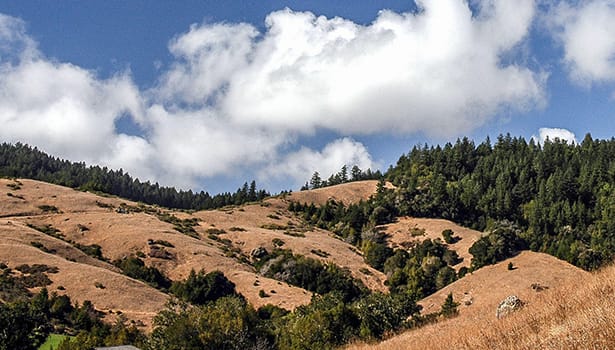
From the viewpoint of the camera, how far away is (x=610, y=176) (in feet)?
398

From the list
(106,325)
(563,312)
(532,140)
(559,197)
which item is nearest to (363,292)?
(106,325)

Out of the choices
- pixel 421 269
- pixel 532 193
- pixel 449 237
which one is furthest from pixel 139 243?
pixel 532 193

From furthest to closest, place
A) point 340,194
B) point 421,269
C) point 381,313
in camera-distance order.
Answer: point 340,194 < point 421,269 < point 381,313

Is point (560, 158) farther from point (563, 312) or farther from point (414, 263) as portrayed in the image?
point (563, 312)

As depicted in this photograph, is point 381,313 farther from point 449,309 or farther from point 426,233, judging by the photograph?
point 426,233

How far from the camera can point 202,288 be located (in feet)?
238

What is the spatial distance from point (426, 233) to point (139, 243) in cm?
5484

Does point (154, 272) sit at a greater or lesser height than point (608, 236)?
lesser

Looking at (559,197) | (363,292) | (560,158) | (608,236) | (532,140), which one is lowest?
(363,292)

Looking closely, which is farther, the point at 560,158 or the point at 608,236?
the point at 560,158

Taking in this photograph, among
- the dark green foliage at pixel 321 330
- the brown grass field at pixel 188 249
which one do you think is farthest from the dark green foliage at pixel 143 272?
the dark green foliage at pixel 321 330

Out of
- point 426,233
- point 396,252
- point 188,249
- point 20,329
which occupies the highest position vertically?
point 426,233

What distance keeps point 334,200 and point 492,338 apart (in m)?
135

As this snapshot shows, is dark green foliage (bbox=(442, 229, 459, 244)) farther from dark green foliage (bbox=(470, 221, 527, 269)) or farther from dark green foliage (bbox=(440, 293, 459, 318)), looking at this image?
dark green foliage (bbox=(440, 293, 459, 318))
